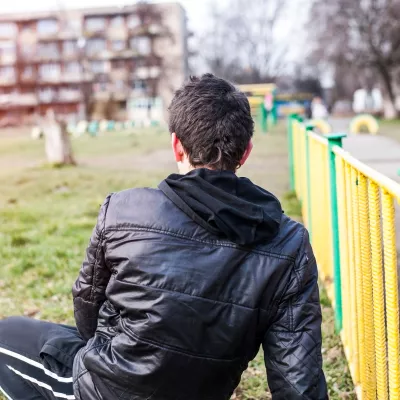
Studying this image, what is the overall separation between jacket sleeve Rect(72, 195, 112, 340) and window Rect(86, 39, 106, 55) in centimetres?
6103

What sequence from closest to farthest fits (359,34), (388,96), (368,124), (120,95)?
(368,124) < (359,34) < (388,96) < (120,95)

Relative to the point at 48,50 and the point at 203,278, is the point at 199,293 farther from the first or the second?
the point at 48,50

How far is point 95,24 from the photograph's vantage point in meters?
62.1

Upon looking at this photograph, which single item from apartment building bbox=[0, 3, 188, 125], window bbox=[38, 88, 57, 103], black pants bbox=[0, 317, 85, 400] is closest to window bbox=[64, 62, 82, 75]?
apartment building bbox=[0, 3, 188, 125]

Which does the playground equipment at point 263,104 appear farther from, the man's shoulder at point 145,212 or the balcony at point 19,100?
the balcony at point 19,100

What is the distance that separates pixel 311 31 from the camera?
123 feet

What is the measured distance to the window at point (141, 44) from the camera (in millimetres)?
57650

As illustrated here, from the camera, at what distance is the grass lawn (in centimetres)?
354

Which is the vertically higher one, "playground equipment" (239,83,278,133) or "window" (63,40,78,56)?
"window" (63,40,78,56)

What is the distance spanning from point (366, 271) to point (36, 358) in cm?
112

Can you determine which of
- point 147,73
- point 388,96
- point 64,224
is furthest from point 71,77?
point 64,224

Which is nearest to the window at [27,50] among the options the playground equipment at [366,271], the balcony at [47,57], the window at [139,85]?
the balcony at [47,57]

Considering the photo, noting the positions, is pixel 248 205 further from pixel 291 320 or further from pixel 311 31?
pixel 311 31

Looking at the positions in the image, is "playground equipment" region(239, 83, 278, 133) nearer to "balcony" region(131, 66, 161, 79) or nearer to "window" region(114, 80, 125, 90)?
"balcony" region(131, 66, 161, 79)
